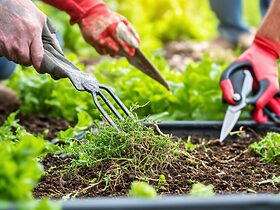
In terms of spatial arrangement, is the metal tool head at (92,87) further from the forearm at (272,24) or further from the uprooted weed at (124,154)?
the forearm at (272,24)

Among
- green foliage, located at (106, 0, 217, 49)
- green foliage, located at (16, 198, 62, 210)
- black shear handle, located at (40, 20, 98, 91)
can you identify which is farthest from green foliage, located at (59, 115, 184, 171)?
Answer: green foliage, located at (106, 0, 217, 49)

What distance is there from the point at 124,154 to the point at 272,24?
130cm

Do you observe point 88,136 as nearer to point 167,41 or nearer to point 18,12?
point 18,12

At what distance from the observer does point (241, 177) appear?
241 cm

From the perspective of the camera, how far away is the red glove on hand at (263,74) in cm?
326

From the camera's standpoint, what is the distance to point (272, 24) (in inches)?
128

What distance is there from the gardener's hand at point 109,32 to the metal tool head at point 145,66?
0.28 ft

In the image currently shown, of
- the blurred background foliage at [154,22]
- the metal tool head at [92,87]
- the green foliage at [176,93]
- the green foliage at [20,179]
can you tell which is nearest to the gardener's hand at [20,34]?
the metal tool head at [92,87]

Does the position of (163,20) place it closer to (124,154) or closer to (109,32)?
(109,32)

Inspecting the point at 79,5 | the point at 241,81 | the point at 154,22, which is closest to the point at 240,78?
the point at 241,81

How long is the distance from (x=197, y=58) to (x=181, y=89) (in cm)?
189

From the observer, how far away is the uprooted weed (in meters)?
2.25

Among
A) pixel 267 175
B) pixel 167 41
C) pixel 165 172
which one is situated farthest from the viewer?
pixel 167 41

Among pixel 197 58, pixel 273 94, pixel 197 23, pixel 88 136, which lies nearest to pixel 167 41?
pixel 197 23
